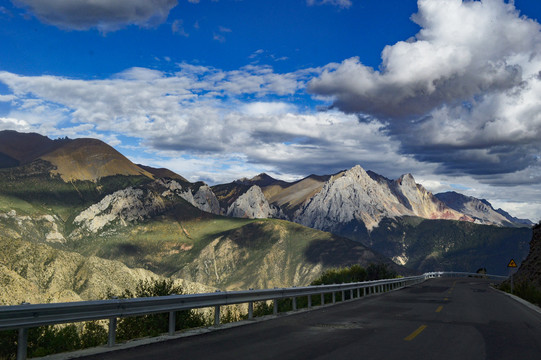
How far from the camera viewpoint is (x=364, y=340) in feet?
33.8

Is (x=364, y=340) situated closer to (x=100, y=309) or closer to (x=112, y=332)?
(x=112, y=332)

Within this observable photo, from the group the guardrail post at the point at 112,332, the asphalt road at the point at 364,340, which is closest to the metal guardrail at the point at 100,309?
the guardrail post at the point at 112,332

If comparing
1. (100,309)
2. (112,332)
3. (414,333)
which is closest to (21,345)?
(100,309)

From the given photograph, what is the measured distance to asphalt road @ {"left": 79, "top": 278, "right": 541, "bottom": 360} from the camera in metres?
8.67

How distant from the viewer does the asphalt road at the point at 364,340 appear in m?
8.67

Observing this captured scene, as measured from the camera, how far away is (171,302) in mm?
10766

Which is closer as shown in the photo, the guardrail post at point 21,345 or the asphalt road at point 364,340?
the guardrail post at point 21,345

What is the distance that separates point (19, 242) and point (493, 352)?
147 meters

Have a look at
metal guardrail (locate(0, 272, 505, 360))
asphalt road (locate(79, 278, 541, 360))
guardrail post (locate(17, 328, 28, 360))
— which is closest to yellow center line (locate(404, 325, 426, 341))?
asphalt road (locate(79, 278, 541, 360))

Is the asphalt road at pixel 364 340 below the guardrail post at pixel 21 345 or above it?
below

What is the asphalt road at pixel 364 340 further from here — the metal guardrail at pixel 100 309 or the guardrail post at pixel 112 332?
the metal guardrail at pixel 100 309

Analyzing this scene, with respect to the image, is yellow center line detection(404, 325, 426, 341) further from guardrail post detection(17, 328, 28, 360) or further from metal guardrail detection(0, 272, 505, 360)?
guardrail post detection(17, 328, 28, 360)

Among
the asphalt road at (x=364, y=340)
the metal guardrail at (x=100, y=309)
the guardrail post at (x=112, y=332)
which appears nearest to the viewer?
the metal guardrail at (x=100, y=309)

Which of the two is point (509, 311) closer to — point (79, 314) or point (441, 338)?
point (441, 338)
